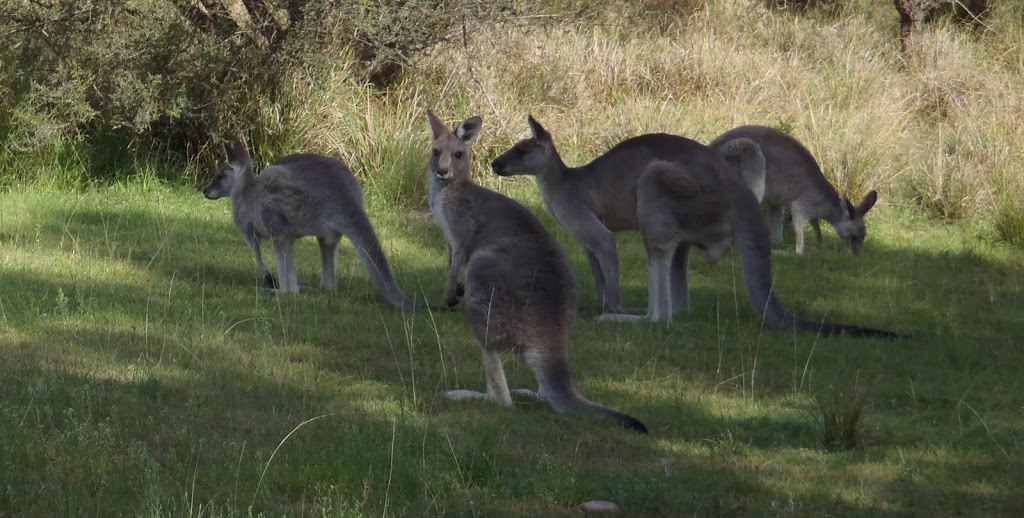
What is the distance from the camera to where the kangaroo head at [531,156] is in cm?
923

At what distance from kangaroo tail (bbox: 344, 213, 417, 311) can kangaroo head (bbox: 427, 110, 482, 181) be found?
0.76 metres

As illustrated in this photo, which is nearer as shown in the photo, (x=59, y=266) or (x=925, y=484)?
(x=925, y=484)

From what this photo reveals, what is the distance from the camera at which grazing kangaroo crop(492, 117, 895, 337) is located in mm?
8141

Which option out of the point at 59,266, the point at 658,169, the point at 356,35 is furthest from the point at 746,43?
the point at 59,266

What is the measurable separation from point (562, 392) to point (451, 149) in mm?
2833

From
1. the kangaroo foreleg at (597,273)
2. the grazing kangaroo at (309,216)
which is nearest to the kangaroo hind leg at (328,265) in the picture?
the grazing kangaroo at (309,216)

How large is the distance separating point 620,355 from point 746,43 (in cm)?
1178

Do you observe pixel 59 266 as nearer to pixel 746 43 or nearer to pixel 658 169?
Result: pixel 658 169

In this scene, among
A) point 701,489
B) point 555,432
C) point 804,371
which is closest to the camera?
point 701,489

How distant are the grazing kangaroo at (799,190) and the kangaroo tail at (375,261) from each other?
374cm

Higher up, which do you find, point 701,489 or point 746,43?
point 746,43

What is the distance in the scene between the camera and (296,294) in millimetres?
8734

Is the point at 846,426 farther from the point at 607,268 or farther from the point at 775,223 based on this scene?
the point at 775,223

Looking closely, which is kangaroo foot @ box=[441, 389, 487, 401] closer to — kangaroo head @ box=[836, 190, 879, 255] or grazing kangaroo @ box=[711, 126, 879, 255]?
grazing kangaroo @ box=[711, 126, 879, 255]
